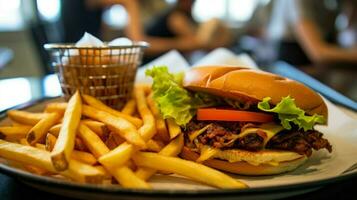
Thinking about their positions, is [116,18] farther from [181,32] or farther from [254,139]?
[254,139]

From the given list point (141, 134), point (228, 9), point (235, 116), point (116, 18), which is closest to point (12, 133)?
point (141, 134)

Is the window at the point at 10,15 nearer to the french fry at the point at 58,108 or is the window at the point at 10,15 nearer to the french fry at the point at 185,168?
the french fry at the point at 58,108

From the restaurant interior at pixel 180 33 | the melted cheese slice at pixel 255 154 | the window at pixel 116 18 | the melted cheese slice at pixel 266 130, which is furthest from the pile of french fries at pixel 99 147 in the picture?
the window at pixel 116 18

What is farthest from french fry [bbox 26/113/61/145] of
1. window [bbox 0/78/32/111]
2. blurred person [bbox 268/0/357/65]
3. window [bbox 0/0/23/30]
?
window [bbox 0/0/23/30]

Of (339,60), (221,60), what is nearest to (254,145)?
(221,60)

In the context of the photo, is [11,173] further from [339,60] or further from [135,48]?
[339,60]

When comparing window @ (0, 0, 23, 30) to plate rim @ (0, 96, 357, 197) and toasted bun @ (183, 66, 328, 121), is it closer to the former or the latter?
toasted bun @ (183, 66, 328, 121)
